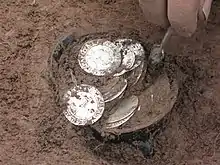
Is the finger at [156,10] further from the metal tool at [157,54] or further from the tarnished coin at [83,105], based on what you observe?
the tarnished coin at [83,105]

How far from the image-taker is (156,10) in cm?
118

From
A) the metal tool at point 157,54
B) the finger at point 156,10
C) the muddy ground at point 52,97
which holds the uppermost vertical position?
the finger at point 156,10

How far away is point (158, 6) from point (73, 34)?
341 mm

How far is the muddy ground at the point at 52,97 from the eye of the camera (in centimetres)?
132

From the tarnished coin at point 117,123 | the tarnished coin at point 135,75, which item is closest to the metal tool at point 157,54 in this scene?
the tarnished coin at point 135,75

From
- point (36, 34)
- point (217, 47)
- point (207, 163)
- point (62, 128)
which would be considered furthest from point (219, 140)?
point (36, 34)

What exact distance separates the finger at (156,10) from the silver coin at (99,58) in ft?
0.55

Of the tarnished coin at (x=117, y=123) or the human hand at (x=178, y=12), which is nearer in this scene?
the human hand at (x=178, y=12)

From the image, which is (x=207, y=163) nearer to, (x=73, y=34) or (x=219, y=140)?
(x=219, y=140)

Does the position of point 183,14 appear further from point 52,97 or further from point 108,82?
point 52,97

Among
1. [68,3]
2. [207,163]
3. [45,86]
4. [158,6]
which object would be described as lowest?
[207,163]

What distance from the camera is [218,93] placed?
1.40 m

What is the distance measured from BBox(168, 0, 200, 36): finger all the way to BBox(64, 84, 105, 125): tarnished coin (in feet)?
0.82

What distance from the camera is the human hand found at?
111cm
